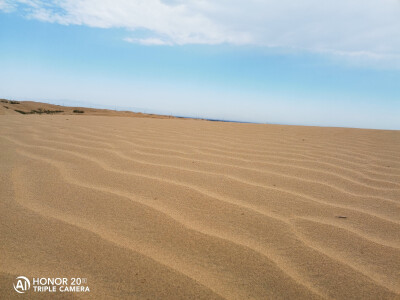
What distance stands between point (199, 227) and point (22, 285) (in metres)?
0.70

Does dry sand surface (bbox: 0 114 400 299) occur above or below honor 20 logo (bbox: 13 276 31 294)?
above

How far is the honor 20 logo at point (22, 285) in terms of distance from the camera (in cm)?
89

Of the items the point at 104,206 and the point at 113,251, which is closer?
the point at 113,251

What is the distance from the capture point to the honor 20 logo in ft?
2.93

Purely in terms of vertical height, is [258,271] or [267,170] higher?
[267,170]

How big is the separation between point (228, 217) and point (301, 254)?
15.5 inches

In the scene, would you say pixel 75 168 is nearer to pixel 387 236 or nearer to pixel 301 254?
pixel 301 254

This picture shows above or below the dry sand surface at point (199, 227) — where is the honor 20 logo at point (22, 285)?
below

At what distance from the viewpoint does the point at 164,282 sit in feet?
3.14

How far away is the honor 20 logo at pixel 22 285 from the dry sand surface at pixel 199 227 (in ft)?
0.06

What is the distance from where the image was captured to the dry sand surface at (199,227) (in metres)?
0.96

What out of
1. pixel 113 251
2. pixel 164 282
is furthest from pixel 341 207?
pixel 113 251

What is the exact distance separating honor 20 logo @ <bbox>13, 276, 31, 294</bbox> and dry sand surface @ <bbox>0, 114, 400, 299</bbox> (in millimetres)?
20

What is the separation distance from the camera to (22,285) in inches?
35.9
